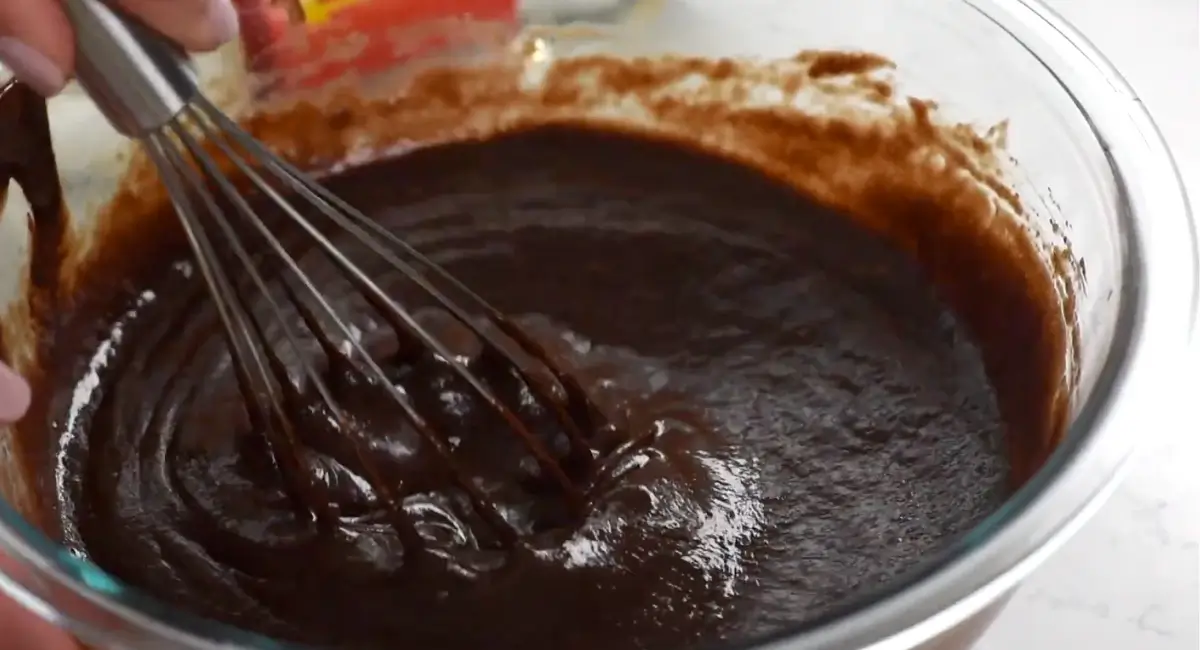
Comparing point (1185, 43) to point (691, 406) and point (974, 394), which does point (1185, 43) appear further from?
point (691, 406)

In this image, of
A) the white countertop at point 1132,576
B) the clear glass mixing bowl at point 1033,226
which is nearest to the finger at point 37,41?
the clear glass mixing bowl at point 1033,226

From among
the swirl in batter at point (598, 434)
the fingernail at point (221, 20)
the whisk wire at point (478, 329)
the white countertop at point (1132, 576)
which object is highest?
the fingernail at point (221, 20)

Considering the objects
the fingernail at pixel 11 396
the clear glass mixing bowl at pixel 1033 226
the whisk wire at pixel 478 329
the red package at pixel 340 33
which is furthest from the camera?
the red package at pixel 340 33

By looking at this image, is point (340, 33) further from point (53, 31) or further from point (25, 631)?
point (25, 631)

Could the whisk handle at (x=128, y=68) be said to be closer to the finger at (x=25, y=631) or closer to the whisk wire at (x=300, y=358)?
the whisk wire at (x=300, y=358)

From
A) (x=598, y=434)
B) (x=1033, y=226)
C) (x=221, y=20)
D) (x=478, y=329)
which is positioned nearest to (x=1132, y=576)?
(x=1033, y=226)

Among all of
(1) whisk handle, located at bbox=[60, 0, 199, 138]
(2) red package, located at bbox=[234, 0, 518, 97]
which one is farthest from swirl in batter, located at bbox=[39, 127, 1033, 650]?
(1) whisk handle, located at bbox=[60, 0, 199, 138]

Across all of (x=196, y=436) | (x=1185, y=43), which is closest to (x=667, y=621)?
(x=196, y=436)
